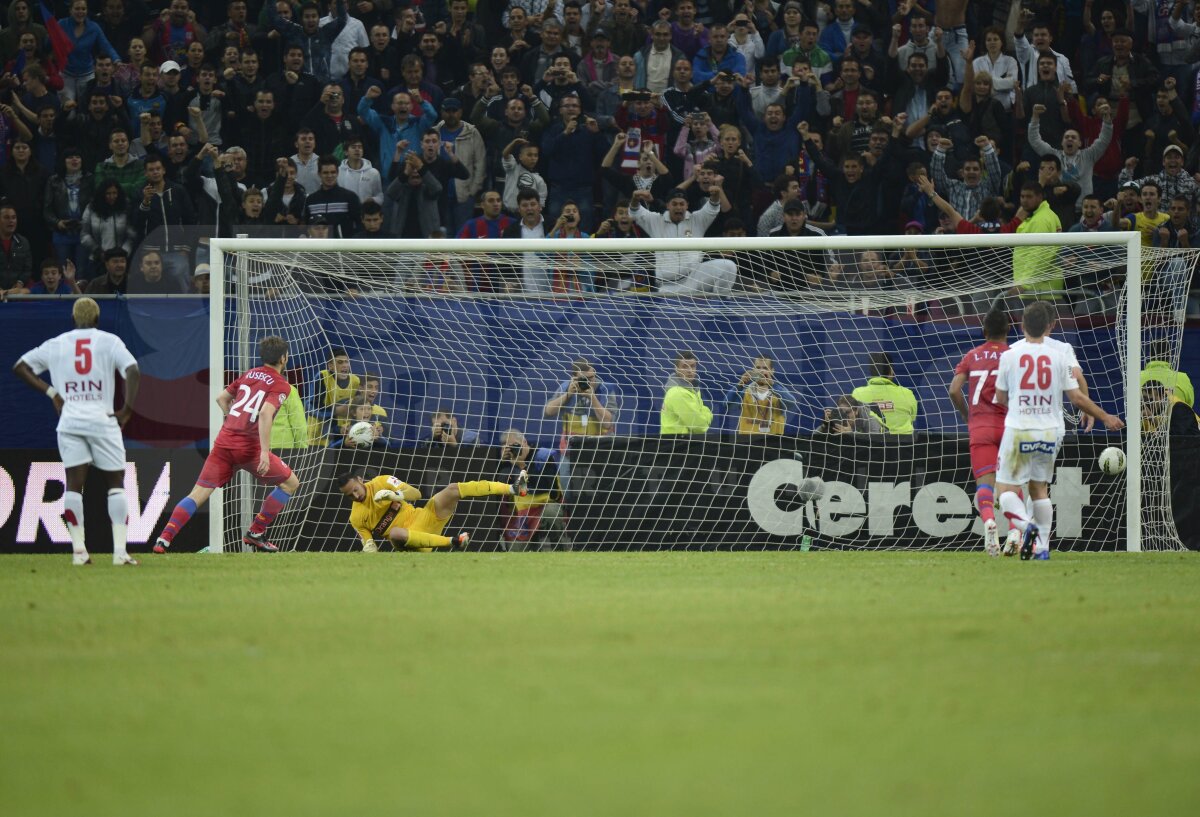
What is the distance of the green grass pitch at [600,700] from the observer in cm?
393

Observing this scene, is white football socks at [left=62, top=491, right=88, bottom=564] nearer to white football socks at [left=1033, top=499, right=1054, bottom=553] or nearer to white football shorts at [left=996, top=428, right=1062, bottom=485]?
white football shorts at [left=996, top=428, right=1062, bottom=485]

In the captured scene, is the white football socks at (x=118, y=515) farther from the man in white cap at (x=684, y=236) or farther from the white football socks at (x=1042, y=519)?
the white football socks at (x=1042, y=519)

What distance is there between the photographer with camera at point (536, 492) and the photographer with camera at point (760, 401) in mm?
1834

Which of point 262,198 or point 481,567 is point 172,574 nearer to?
point 481,567

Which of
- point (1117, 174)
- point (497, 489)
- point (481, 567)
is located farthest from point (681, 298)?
point (1117, 174)

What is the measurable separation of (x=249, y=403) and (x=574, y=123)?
20.5ft

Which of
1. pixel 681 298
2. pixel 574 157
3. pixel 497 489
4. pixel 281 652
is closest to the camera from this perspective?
pixel 281 652

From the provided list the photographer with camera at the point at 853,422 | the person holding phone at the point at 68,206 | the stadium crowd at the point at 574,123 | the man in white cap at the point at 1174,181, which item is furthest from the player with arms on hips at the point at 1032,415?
the person holding phone at the point at 68,206

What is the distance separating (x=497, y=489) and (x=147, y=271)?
16.8ft

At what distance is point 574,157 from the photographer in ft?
56.2

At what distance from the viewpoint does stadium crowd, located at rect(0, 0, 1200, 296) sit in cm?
1630

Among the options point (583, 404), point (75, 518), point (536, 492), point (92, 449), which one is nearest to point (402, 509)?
point (536, 492)

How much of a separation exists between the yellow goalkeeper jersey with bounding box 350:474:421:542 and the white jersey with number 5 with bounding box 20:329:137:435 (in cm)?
286

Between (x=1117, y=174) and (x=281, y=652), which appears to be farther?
(x=1117, y=174)
